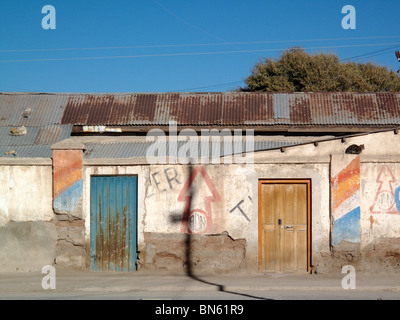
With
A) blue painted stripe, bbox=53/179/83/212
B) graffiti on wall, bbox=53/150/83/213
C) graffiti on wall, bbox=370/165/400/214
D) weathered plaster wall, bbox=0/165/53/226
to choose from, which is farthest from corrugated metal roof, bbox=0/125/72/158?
graffiti on wall, bbox=370/165/400/214

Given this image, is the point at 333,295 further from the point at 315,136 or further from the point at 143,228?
the point at 315,136

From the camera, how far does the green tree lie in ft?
125

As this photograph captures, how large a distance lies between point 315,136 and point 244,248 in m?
6.05

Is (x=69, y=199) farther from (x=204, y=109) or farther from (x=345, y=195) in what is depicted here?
(x=204, y=109)

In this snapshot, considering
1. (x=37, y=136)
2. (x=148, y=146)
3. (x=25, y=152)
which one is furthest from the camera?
(x=37, y=136)

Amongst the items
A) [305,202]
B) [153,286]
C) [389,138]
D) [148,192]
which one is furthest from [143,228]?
[389,138]

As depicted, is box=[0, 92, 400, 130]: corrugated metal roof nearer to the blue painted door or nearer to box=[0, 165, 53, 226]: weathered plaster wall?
box=[0, 165, 53, 226]: weathered plaster wall

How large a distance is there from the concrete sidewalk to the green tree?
1085 inches

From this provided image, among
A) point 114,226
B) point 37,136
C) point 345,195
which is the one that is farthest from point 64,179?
point 345,195

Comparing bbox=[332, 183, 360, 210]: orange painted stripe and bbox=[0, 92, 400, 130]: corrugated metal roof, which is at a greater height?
bbox=[0, 92, 400, 130]: corrugated metal roof

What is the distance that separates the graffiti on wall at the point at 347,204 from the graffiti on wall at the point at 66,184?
240 inches

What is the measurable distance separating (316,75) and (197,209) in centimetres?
2821

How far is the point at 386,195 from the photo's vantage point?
39.9 ft

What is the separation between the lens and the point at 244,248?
480 inches
